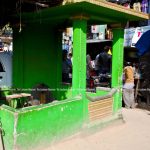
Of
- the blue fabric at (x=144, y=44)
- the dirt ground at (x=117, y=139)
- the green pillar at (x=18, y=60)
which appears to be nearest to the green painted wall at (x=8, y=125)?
the dirt ground at (x=117, y=139)

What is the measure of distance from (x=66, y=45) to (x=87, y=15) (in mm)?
13426

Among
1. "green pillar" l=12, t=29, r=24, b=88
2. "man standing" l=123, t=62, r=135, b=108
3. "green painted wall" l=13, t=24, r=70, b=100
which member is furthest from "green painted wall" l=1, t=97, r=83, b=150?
"man standing" l=123, t=62, r=135, b=108

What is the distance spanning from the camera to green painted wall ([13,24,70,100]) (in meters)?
8.53

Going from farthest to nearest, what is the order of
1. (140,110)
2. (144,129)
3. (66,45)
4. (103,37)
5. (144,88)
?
(66,45) < (103,37) < (144,88) < (140,110) < (144,129)

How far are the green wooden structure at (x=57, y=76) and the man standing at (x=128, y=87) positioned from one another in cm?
234

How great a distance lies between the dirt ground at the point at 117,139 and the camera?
21.1ft

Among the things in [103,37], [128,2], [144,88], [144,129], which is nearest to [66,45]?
[103,37]

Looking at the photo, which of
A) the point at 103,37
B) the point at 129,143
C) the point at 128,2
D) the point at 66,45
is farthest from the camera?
the point at 66,45

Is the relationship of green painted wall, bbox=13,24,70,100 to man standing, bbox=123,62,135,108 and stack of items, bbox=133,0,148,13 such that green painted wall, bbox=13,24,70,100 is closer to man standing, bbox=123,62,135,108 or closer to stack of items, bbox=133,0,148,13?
man standing, bbox=123,62,135,108

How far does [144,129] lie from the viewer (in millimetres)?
8078

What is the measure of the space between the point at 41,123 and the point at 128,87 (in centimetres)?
554

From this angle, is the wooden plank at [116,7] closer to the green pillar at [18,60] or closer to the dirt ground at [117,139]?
the green pillar at [18,60]

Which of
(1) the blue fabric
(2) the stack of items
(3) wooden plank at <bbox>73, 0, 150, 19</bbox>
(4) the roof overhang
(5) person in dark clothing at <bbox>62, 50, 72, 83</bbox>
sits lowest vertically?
(5) person in dark clothing at <bbox>62, 50, 72, 83</bbox>

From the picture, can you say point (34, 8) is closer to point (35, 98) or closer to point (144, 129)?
point (35, 98)
